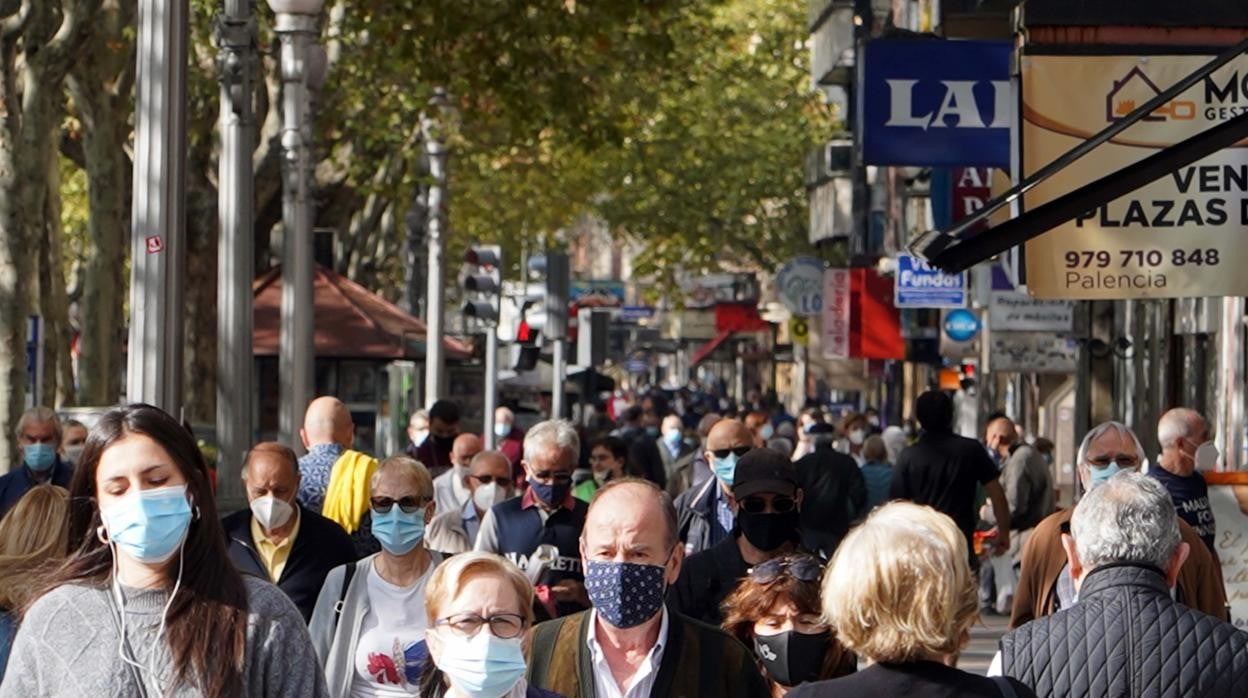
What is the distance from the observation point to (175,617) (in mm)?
5680

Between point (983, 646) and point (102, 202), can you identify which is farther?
point (102, 202)

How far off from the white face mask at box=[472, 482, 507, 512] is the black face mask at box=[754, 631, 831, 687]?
22.4 ft

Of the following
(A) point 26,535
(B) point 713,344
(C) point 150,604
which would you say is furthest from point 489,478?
(B) point 713,344

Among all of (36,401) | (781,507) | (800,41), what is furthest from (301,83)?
(800,41)

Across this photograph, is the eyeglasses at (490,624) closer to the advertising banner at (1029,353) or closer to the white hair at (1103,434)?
the white hair at (1103,434)

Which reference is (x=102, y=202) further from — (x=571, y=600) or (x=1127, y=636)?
(x=1127, y=636)

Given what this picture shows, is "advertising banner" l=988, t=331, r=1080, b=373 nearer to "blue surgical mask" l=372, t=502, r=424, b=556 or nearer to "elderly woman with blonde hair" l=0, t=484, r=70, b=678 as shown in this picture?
"blue surgical mask" l=372, t=502, r=424, b=556

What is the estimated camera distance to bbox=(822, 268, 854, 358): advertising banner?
153 ft

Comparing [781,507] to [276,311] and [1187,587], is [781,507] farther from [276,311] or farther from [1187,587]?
[276,311]

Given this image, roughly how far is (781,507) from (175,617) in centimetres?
391

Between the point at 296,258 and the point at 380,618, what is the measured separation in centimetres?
1490

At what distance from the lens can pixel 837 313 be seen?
158 ft

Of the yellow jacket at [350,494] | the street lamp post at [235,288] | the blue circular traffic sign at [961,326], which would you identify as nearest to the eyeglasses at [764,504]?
the yellow jacket at [350,494]

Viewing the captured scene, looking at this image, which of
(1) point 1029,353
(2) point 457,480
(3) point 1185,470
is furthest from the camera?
(1) point 1029,353
